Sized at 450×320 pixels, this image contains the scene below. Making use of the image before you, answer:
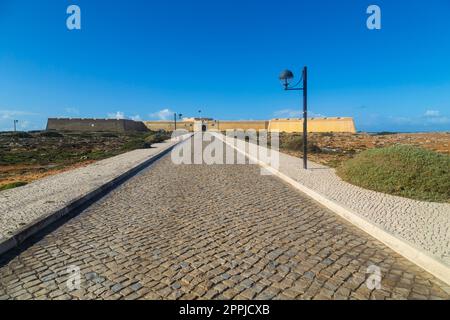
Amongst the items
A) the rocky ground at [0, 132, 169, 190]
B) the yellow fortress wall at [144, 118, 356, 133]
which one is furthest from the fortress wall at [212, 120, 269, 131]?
the rocky ground at [0, 132, 169, 190]

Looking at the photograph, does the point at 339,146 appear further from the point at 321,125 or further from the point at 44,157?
the point at 321,125

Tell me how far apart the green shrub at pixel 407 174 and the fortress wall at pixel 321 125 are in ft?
234

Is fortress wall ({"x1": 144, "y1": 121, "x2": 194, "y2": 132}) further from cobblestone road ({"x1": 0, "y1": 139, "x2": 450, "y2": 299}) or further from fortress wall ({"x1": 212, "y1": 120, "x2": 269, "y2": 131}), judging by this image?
cobblestone road ({"x1": 0, "y1": 139, "x2": 450, "y2": 299})

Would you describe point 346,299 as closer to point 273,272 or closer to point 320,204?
point 273,272

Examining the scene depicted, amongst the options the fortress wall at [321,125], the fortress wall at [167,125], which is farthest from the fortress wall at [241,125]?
the fortress wall at [321,125]

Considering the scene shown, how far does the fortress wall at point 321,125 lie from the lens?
78.6m

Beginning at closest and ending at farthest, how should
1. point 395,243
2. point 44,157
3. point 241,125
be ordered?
point 395,243 → point 44,157 → point 241,125

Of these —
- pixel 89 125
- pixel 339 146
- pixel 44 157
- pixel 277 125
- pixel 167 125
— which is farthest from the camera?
pixel 167 125

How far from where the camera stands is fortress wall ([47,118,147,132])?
82562 millimetres

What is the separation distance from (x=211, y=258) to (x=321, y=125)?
3317 inches

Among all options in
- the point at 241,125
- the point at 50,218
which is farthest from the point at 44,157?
the point at 241,125

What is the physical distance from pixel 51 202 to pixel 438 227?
7.68m

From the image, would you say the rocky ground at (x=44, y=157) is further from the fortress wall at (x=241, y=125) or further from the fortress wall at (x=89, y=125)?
the fortress wall at (x=241, y=125)

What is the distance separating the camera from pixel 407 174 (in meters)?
7.43
